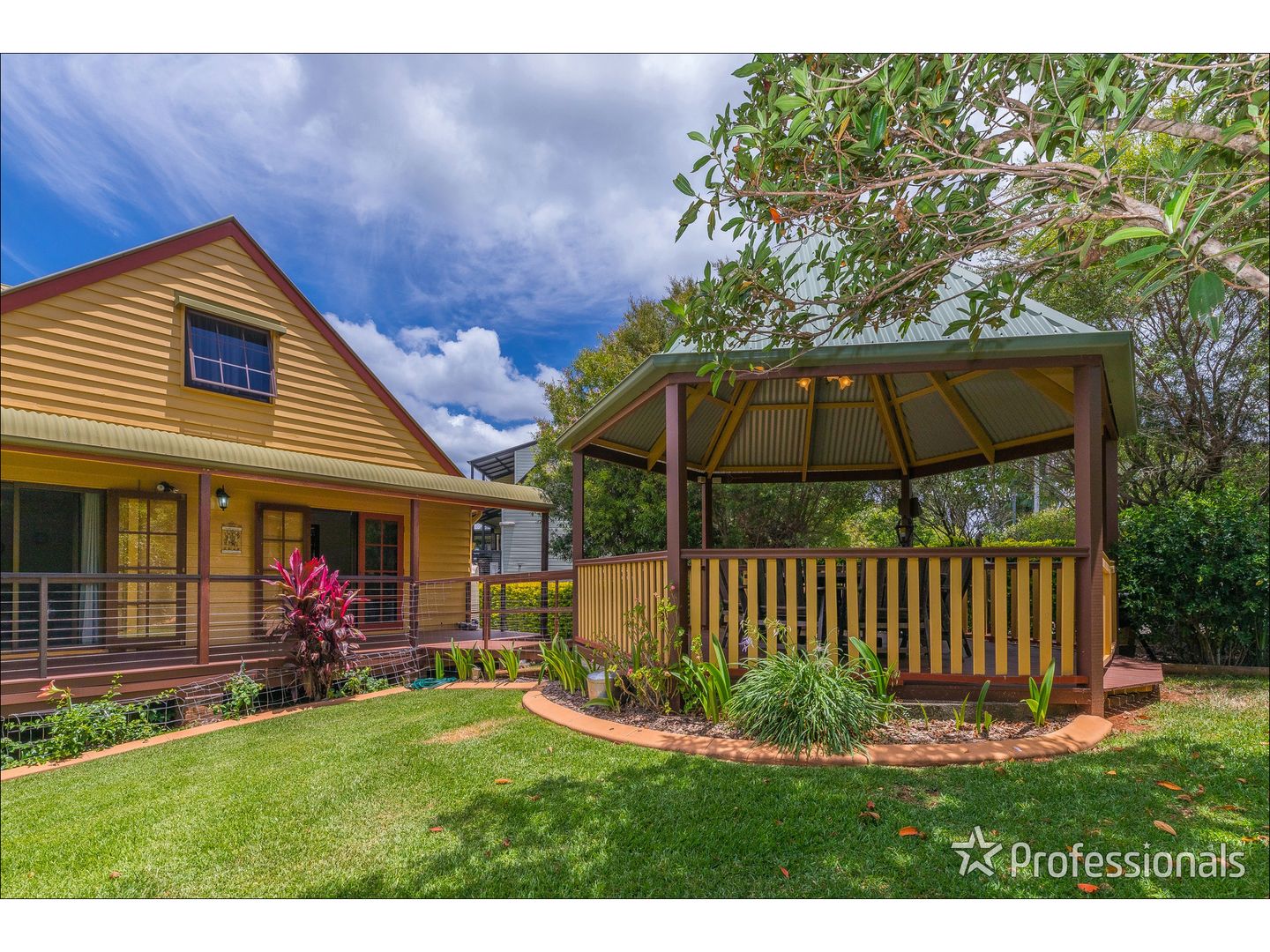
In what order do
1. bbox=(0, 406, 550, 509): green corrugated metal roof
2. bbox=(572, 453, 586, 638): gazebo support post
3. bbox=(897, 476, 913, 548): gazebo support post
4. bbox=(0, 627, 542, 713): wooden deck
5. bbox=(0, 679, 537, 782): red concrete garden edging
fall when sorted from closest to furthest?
bbox=(0, 679, 537, 782): red concrete garden edging
bbox=(0, 627, 542, 713): wooden deck
bbox=(0, 406, 550, 509): green corrugated metal roof
bbox=(572, 453, 586, 638): gazebo support post
bbox=(897, 476, 913, 548): gazebo support post

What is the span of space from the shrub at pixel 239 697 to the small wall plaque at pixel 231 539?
217 centimetres

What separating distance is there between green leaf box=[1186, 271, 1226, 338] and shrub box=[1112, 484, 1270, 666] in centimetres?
562

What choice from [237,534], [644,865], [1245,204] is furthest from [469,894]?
[237,534]

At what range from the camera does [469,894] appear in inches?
100

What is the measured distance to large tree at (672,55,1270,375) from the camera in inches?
110

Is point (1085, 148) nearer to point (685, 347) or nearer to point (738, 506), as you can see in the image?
point (685, 347)

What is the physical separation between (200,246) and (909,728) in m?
10.0

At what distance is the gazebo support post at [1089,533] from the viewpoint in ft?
14.0

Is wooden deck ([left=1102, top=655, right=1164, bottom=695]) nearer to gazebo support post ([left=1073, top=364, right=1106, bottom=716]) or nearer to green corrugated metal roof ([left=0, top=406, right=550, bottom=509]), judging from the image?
gazebo support post ([left=1073, top=364, right=1106, bottom=716])

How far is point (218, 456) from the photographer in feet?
22.9

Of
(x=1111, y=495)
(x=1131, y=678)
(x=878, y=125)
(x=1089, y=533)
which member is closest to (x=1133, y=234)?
(x=878, y=125)

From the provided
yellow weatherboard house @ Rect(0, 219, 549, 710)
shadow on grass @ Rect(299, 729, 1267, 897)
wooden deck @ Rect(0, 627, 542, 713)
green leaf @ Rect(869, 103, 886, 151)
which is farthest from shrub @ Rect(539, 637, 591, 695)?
green leaf @ Rect(869, 103, 886, 151)

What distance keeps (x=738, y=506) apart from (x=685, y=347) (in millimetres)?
7521
